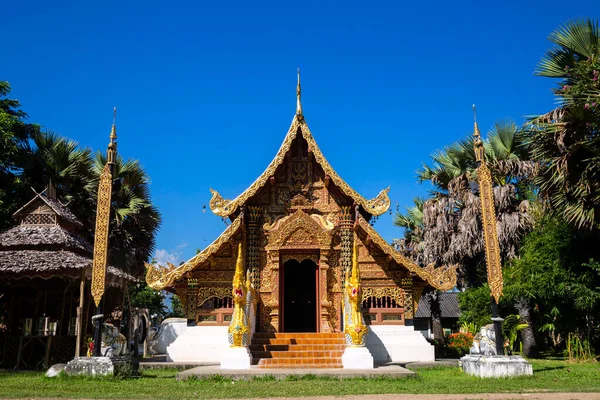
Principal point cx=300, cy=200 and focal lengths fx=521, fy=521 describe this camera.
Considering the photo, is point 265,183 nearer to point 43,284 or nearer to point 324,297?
point 324,297

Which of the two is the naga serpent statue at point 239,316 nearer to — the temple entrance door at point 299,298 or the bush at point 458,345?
the temple entrance door at point 299,298

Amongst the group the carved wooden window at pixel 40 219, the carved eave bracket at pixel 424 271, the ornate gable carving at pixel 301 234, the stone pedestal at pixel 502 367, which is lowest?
the stone pedestal at pixel 502 367

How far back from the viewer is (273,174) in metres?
13.5

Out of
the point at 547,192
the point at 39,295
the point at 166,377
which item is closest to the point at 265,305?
the point at 166,377

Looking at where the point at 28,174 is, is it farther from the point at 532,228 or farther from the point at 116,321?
the point at 532,228

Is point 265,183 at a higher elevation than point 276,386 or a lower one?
higher

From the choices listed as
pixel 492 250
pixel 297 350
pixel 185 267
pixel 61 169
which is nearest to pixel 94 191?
pixel 61 169

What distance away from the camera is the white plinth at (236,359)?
34.7ft

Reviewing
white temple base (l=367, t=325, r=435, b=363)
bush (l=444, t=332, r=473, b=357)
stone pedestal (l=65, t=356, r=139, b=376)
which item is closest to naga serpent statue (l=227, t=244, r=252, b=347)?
stone pedestal (l=65, t=356, r=139, b=376)

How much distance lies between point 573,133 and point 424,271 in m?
4.61

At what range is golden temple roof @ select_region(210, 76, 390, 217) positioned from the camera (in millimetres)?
13172

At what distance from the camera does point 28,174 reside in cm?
1745

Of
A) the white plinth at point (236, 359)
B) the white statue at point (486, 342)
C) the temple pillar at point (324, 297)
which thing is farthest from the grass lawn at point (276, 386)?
the temple pillar at point (324, 297)

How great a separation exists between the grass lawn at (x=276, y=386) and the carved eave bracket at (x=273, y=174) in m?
4.36
